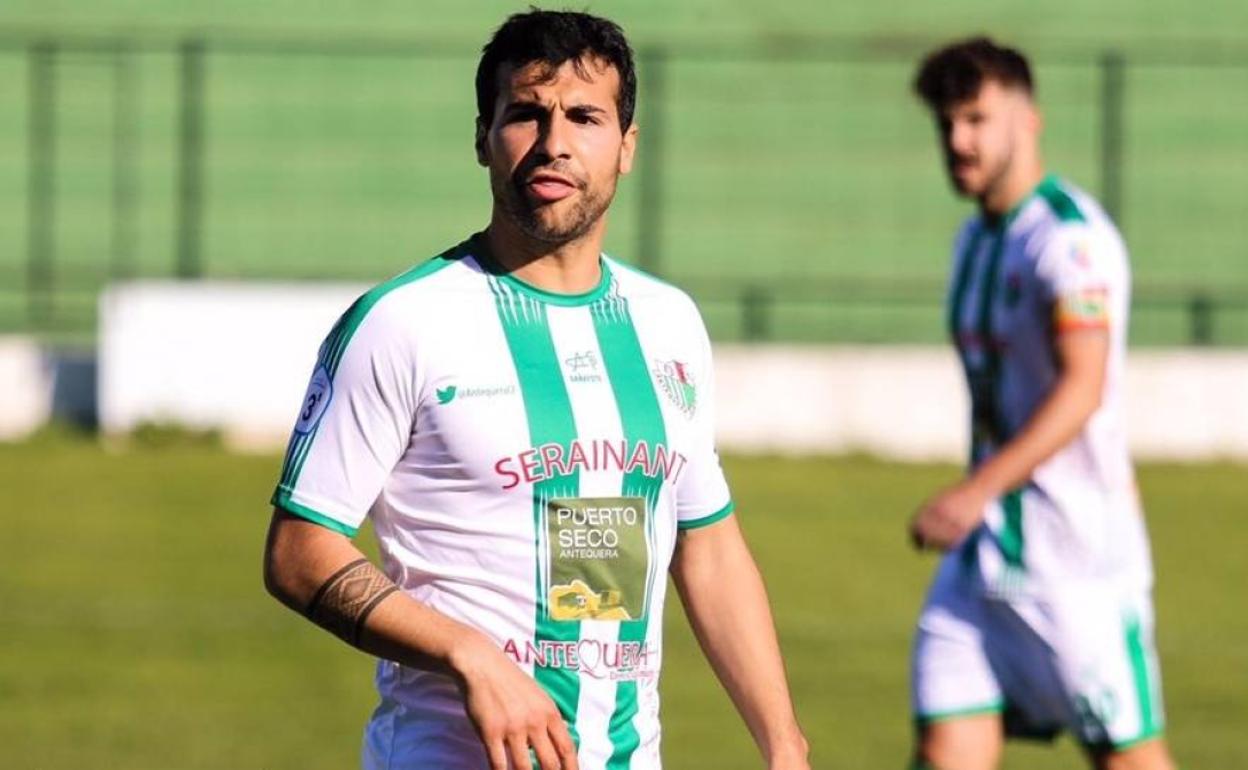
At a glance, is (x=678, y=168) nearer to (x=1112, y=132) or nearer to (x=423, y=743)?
(x=1112, y=132)

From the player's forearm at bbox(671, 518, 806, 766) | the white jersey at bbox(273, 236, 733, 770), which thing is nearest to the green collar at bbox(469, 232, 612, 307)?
the white jersey at bbox(273, 236, 733, 770)

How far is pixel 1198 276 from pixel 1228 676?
12.2m

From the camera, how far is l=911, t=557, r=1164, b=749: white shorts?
704cm

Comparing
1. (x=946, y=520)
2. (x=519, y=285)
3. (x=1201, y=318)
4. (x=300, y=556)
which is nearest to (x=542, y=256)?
(x=519, y=285)

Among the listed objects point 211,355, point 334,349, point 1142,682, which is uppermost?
point 334,349

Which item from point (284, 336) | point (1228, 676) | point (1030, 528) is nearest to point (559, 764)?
point (1030, 528)

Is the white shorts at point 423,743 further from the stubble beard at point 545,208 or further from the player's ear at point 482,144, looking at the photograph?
the player's ear at point 482,144

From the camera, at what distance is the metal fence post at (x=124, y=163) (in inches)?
933

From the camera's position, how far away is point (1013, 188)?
727cm

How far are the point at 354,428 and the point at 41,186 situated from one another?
65.5 feet

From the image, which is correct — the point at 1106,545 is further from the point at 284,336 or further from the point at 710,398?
the point at 284,336

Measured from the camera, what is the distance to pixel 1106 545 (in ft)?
23.4

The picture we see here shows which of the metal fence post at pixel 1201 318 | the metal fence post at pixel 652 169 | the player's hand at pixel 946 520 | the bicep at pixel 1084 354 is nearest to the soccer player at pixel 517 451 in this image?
the player's hand at pixel 946 520

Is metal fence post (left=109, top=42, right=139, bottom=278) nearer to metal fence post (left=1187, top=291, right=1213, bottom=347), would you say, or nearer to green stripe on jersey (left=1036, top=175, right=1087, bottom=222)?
metal fence post (left=1187, top=291, right=1213, bottom=347)
